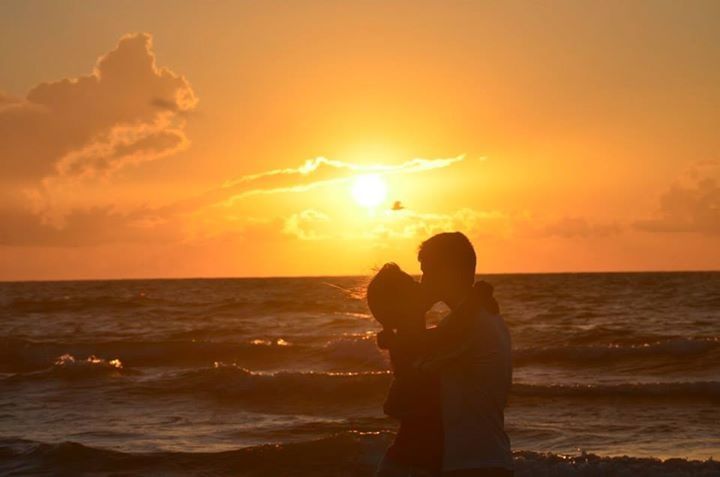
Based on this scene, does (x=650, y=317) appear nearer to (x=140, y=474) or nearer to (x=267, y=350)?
(x=267, y=350)

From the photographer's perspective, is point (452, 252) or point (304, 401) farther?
point (304, 401)

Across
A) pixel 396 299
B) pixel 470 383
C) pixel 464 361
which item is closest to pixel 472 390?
pixel 470 383

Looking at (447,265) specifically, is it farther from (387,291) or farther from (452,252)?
(387,291)

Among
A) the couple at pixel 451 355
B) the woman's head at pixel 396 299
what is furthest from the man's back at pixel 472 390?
the woman's head at pixel 396 299

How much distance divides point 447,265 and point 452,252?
0.21 ft

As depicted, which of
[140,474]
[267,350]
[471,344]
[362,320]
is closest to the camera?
[471,344]

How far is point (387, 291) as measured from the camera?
4.21 metres

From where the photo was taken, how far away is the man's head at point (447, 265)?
13.5 ft

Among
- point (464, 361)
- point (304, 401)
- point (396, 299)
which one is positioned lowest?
point (304, 401)

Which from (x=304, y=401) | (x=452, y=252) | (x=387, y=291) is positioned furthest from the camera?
(x=304, y=401)

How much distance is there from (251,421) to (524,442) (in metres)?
4.53

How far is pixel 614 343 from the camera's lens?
26.6m

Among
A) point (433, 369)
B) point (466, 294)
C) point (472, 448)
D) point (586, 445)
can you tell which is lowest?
point (586, 445)

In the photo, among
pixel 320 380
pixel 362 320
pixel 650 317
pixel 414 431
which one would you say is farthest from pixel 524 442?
pixel 650 317
